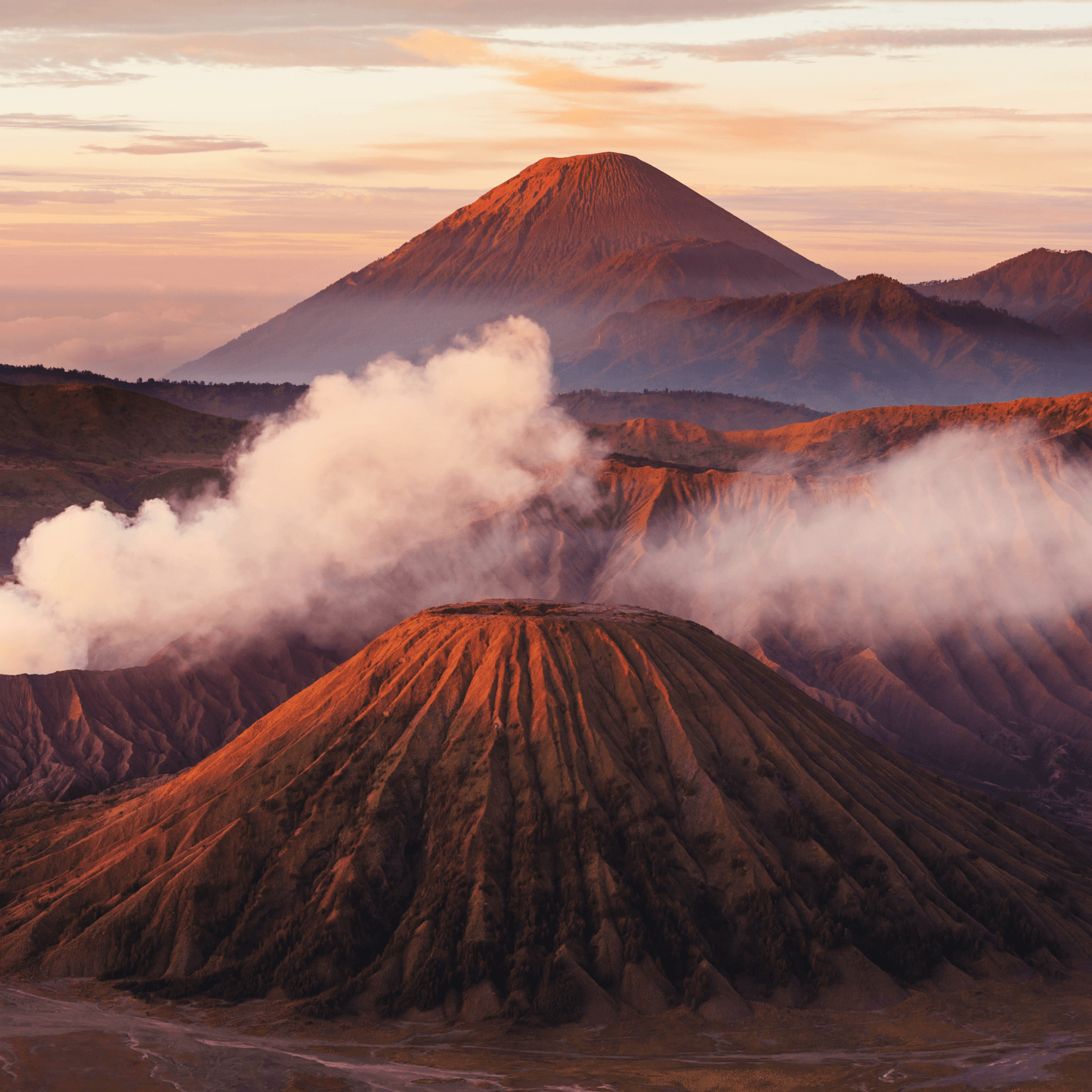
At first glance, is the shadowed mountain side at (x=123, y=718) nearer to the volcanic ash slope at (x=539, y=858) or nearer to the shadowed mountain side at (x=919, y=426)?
the volcanic ash slope at (x=539, y=858)

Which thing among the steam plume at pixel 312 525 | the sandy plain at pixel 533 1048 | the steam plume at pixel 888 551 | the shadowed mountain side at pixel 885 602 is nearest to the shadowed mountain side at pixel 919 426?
the steam plume at pixel 888 551

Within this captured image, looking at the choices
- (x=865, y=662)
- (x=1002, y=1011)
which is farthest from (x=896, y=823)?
(x=865, y=662)

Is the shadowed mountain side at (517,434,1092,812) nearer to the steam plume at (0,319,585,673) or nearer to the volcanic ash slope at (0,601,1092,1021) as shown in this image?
the steam plume at (0,319,585,673)

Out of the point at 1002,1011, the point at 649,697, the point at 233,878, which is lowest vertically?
the point at 1002,1011

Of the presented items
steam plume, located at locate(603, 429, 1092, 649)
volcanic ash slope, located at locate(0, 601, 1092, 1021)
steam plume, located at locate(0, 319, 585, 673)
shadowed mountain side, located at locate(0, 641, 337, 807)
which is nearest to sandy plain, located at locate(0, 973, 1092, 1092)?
volcanic ash slope, located at locate(0, 601, 1092, 1021)

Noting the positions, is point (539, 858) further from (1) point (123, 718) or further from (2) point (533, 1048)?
(1) point (123, 718)

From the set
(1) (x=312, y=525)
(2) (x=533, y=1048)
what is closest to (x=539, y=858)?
(2) (x=533, y=1048)

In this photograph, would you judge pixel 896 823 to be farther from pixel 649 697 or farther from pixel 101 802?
pixel 101 802
